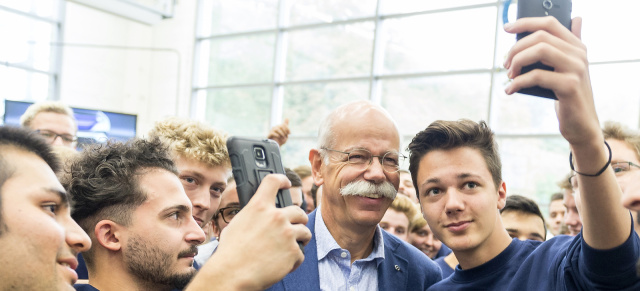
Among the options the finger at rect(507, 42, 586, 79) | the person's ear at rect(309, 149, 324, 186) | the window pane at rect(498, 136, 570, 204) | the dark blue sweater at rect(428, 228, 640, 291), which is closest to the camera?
the finger at rect(507, 42, 586, 79)

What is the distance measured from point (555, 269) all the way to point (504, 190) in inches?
24.4

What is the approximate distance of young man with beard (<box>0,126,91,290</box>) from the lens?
1.39m

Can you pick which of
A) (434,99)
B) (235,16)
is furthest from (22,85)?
(434,99)

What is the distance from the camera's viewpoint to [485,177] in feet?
7.66

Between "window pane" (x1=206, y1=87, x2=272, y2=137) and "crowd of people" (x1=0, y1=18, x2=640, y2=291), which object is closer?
"crowd of people" (x1=0, y1=18, x2=640, y2=291)

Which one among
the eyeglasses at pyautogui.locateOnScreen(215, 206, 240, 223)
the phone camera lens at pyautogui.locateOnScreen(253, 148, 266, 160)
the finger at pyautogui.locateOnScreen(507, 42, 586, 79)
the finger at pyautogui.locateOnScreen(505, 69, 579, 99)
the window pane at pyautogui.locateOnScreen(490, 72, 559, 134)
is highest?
the window pane at pyautogui.locateOnScreen(490, 72, 559, 134)

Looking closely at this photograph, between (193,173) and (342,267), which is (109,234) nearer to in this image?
(193,173)

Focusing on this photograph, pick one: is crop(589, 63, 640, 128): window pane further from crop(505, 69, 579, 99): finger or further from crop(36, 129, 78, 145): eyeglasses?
crop(505, 69, 579, 99): finger

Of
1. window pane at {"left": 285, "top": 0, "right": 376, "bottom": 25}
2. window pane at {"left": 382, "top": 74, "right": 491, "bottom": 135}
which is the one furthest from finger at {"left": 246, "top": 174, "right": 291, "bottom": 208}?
window pane at {"left": 285, "top": 0, "right": 376, "bottom": 25}

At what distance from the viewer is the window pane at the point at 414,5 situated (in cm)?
1055

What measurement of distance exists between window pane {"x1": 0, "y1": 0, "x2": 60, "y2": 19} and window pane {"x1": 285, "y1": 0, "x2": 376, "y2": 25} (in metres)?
4.86

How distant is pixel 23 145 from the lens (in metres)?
1.57

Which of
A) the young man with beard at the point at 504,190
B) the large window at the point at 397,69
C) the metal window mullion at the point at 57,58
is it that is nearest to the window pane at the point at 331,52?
the large window at the point at 397,69

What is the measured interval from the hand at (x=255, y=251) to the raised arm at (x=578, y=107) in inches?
21.1
